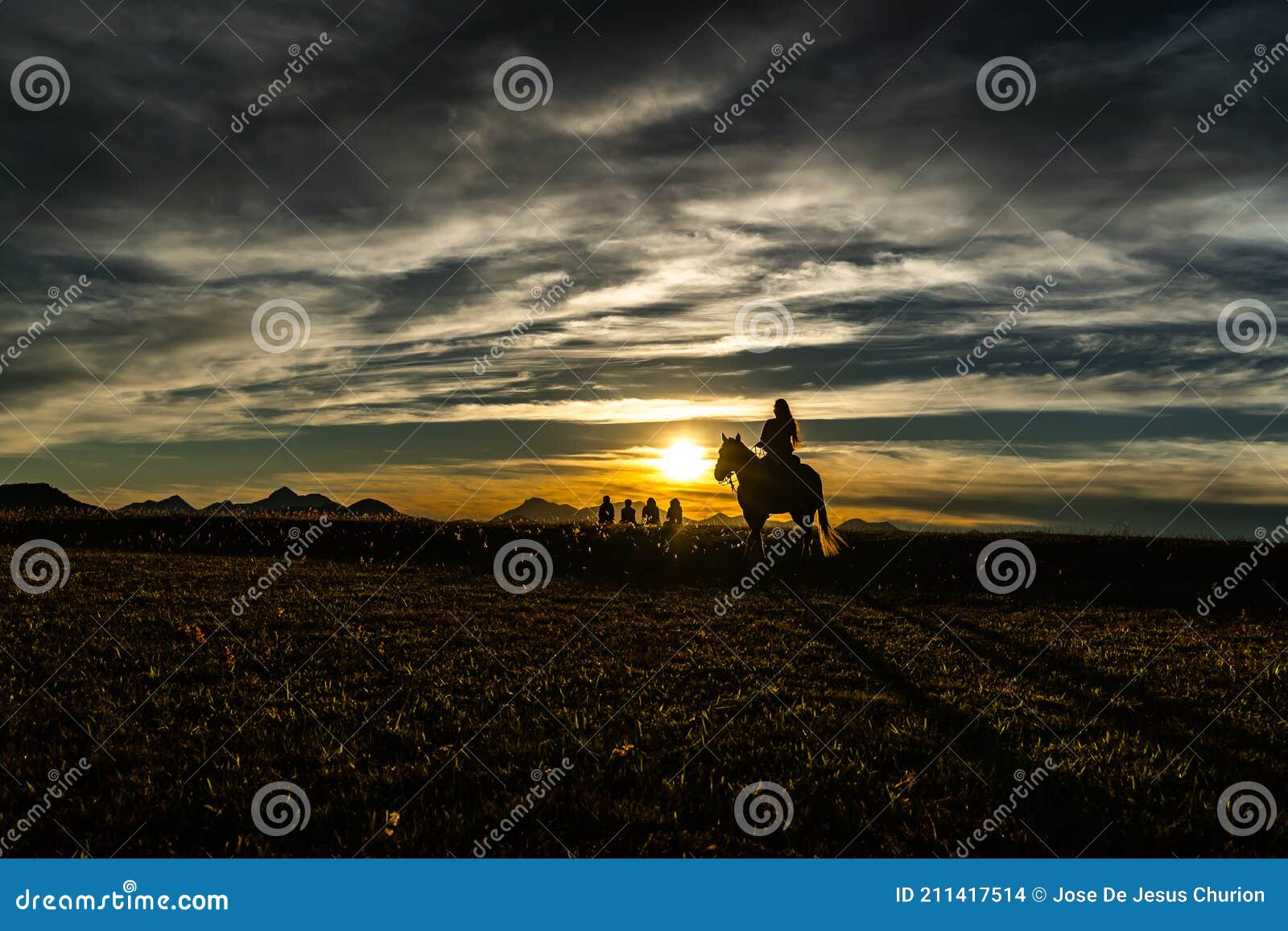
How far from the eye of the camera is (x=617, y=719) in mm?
7570

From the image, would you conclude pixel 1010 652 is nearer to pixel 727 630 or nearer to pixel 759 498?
pixel 727 630

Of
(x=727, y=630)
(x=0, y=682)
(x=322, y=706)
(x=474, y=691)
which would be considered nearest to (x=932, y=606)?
(x=727, y=630)

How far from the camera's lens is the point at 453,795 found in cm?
573
